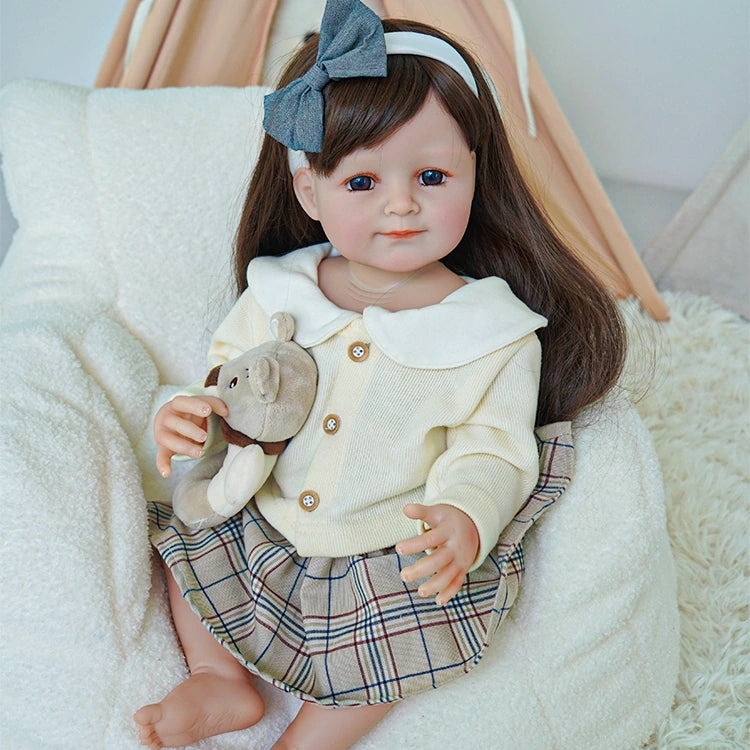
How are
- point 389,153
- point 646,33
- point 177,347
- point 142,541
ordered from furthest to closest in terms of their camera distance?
point 646,33
point 177,347
point 142,541
point 389,153

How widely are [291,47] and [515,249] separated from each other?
0.76 metres

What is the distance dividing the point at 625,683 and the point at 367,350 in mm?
517

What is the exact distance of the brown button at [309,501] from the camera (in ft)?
3.40

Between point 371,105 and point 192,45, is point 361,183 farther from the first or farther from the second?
point 192,45

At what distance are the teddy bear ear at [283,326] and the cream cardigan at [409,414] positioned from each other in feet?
0.10

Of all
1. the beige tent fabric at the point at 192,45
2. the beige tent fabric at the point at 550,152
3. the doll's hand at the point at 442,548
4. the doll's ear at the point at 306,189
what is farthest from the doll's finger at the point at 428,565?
the beige tent fabric at the point at 192,45

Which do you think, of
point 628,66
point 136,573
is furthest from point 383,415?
point 628,66

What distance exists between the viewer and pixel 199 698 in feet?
3.21

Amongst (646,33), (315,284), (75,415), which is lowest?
(75,415)

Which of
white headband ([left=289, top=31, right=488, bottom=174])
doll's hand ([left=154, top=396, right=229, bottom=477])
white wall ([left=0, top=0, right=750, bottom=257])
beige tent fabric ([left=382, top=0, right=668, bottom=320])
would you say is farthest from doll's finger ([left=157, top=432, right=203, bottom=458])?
white wall ([left=0, top=0, right=750, bottom=257])

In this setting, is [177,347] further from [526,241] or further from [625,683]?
[625,683]

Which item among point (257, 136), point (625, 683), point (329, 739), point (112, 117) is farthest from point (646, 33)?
point (329, 739)

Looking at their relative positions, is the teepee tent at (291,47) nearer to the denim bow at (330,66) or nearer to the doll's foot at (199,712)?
the denim bow at (330,66)

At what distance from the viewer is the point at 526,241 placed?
1157 mm
